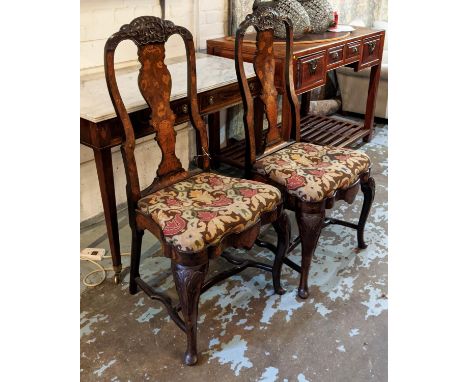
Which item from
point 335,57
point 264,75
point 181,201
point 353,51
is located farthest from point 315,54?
point 181,201

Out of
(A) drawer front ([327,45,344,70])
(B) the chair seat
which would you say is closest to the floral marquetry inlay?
(B) the chair seat

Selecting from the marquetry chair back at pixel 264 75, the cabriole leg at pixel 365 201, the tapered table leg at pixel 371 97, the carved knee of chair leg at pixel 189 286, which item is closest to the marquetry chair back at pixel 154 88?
the marquetry chair back at pixel 264 75

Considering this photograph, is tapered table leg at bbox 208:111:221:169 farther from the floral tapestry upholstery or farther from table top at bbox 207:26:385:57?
the floral tapestry upholstery

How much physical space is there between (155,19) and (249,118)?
1.91ft

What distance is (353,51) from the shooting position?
3.18 m

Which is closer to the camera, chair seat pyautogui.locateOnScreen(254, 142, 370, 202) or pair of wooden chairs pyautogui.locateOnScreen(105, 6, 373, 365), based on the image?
pair of wooden chairs pyautogui.locateOnScreen(105, 6, 373, 365)

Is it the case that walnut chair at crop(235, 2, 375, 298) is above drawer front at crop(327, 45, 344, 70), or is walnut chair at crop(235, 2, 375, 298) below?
below

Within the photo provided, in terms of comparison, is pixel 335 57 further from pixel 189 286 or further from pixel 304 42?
pixel 189 286

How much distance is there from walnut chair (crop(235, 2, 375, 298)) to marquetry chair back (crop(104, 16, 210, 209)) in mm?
301

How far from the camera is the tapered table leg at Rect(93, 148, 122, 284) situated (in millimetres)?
1879

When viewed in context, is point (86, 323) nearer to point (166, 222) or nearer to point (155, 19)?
point (166, 222)
